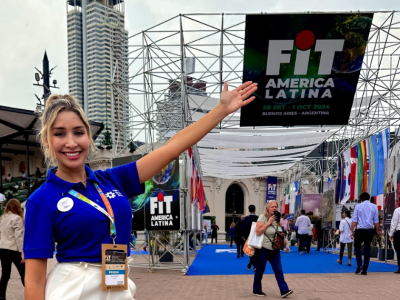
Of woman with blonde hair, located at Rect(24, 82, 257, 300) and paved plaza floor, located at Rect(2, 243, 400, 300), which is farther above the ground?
woman with blonde hair, located at Rect(24, 82, 257, 300)

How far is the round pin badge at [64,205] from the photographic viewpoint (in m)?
1.86

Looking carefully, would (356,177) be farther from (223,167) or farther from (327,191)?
(223,167)

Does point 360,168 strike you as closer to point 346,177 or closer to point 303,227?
point 346,177

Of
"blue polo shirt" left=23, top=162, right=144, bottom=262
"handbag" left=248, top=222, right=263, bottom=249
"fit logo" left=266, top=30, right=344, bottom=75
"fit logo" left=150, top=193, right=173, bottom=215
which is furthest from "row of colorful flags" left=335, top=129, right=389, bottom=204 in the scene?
"blue polo shirt" left=23, top=162, right=144, bottom=262

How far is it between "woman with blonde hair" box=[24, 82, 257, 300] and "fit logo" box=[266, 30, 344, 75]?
44.6 feet

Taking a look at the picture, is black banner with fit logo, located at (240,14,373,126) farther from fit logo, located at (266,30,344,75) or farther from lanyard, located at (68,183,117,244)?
lanyard, located at (68,183,117,244)

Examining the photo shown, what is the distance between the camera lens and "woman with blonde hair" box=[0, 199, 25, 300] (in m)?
8.95

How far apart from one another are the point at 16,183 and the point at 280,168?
29.0 metres

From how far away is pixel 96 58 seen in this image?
66.4 metres

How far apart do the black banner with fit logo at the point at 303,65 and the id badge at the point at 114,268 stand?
13.4 m

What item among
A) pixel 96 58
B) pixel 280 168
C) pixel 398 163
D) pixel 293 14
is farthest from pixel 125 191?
pixel 96 58

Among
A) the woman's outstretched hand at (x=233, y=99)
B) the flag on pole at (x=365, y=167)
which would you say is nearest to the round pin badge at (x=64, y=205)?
the woman's outstretched hand at (x=233, y=99)

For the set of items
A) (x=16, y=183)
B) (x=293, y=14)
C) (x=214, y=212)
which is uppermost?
(x=293, y=14)

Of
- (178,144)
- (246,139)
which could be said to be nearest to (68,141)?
(178,144)
